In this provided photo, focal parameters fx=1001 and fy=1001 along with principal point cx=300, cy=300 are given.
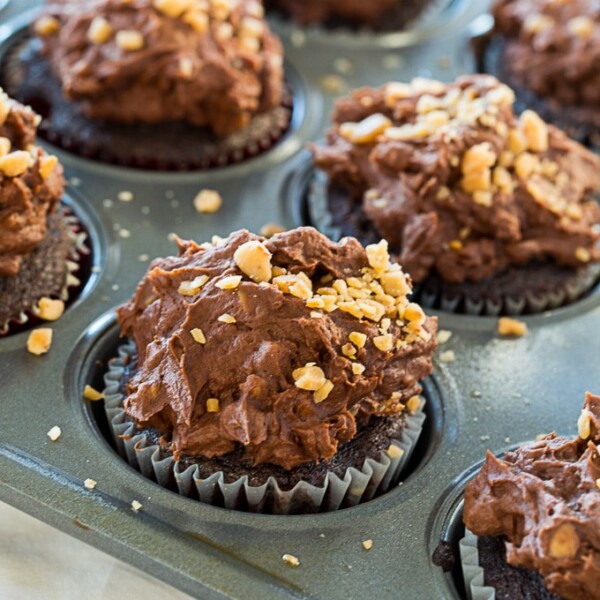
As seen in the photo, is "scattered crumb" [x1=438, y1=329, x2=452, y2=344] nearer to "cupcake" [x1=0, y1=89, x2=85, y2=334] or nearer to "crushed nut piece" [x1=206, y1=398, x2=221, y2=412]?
"crushed nut piece" [x1=206, y1=398, x2=221, y2=412]

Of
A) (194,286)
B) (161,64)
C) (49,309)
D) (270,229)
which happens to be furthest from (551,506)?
(161,64)

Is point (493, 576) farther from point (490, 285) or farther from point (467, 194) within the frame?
point (467, 194)

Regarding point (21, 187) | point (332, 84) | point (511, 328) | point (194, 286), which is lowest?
point (511, 328)

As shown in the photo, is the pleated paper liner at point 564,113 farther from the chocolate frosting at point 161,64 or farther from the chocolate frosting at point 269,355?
the chocolate frosting at point 269,355

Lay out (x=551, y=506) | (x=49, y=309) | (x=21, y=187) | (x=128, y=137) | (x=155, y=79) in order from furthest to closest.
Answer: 1. (x=128, y=137)
2. (x=155, y=79)
3. (x=49, y=309)
4. (x=21, y=187)
5. (x=551, y=506)

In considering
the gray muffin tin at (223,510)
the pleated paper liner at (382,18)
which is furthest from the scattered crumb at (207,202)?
the pleated paper liner at (382,18)

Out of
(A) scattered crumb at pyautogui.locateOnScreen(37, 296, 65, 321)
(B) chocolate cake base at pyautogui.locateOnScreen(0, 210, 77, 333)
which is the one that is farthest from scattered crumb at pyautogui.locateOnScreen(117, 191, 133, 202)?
(A) scattered crumb at pyautogui.locateOnScreen(37, 296, 65, 321)

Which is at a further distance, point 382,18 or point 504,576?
point 382,18
